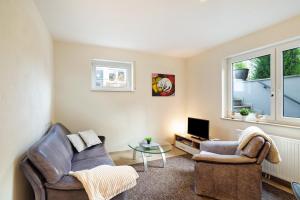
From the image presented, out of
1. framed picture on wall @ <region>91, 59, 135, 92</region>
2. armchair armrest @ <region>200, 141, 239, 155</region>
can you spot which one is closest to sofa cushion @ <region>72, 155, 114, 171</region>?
armchair armrest @ <region>200, 141, 239, 155</region>

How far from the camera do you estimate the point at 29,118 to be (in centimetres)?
165

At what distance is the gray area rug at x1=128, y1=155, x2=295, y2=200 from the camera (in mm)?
2008

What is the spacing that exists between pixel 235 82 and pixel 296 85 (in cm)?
101

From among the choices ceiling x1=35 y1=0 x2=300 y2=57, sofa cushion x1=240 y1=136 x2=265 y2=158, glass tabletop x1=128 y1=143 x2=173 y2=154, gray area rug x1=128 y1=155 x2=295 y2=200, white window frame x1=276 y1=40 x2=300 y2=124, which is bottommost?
→ gray area rug x1=128 y1=155 x2=295 y2=200

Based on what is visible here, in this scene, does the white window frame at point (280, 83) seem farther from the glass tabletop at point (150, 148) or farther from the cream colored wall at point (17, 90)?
the cream colored wall at point (17, 90)

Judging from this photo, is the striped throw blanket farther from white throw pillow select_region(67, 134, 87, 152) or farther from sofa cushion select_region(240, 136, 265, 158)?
sofa cushion select_region(240, 136, 265, 158)

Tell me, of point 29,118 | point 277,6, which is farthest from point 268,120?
point 29,118

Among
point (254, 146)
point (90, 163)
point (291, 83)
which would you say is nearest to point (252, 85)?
point (291, 83)

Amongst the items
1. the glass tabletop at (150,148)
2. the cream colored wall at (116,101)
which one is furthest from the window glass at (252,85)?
the glass tabletop at (150,148)

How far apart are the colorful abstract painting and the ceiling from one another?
3.23 ft

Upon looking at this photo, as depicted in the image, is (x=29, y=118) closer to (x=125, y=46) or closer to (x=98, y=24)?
(x=98, y=24)

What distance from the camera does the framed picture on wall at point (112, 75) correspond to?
11.3 ft

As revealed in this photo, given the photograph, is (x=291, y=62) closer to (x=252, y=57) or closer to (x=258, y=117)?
(x=252, y=57)

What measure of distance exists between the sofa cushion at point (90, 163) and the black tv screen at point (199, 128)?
6.70 ft
